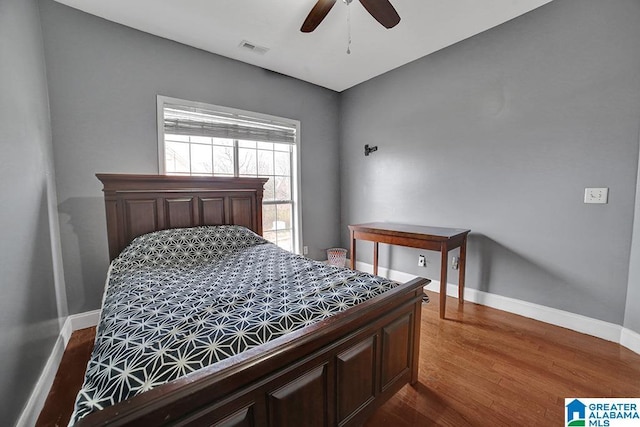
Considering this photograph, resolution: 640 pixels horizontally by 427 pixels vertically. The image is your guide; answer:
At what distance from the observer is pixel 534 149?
7.56ft

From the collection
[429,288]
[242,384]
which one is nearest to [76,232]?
[242,384]

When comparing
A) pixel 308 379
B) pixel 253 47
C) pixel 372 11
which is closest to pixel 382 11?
pixel 372 11

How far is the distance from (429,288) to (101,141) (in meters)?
3.52

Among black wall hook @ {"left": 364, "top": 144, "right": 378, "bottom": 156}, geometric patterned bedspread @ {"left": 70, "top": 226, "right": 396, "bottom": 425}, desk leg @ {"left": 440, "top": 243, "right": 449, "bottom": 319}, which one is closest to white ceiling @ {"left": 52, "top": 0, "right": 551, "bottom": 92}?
black wall hook @ {"left": 364, "top": 144, "right": 378, "bottom": 156}

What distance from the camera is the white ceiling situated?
210cm

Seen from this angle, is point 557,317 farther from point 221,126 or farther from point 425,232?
point 221,126

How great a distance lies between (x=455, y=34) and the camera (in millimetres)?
2518

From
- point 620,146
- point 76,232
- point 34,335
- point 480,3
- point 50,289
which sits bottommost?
point 34,335

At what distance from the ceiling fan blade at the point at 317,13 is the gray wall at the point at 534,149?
1.57 metres

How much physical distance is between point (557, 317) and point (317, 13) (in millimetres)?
3014

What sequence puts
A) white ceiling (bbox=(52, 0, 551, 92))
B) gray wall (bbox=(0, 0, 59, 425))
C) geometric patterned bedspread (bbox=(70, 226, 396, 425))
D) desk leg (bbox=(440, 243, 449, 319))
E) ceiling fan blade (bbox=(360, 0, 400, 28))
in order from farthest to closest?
desk leg (bbox=(440, 243, 449, 319))
white ceiling (bbox=(52, 0, 551, 92))
ceiling fan blade (bbox=(360, 0, 400, 28))
gray wall (bbox=(0, 0, 59, 425))
geometric patterned bedspread (bbox=(70, 226, 396, 425))

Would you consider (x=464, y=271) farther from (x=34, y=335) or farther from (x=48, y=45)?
(x=48, y=45)

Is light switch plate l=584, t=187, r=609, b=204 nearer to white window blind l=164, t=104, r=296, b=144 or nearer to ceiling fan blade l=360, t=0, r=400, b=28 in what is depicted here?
ceiling fan blade l=360, t=0, r=400, b=28

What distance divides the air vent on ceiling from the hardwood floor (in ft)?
9.46
